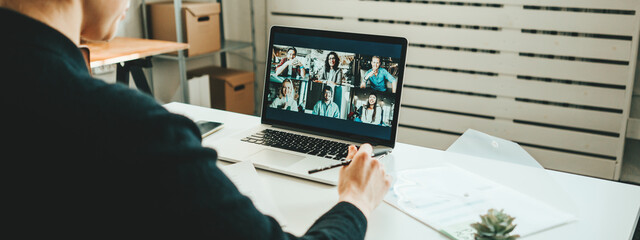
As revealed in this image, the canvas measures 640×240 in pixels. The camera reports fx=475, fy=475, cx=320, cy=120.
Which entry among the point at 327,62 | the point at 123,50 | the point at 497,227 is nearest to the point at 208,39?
the point at 123,50

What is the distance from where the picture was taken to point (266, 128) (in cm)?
139

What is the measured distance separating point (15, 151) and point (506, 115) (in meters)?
2.54

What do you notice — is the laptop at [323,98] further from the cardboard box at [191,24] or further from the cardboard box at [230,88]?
the cardboard box at [230,88]

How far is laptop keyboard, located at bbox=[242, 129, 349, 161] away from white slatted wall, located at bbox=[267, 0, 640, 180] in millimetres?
1621

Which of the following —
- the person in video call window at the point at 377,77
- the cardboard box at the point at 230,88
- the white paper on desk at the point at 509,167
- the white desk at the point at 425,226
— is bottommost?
the cardboard box at the point at 230,88

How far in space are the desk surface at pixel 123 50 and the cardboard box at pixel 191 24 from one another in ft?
0.80

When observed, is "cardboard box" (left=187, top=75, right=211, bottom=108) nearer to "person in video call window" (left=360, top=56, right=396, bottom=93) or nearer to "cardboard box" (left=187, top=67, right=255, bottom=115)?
"cardboard box" (left=187, top=67, right=255, bottom=115)

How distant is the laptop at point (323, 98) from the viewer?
1.21m

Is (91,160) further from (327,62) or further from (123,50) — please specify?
(123,50)

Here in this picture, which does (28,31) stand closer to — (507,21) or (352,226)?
(352,226)

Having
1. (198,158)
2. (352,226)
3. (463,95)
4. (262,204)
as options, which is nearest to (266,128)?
(262,204)

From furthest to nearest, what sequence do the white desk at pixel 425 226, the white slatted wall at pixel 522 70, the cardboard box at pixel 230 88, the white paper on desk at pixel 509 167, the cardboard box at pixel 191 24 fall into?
the cardboard box at pixel 230 88 < the cardboard box at pixel 191 24 < the white slatted wall at pixel 522 70 < the white paper on desk at pixel 509 167 < the white desk at pixel 425 226

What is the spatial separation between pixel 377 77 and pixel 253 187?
1.49 ft

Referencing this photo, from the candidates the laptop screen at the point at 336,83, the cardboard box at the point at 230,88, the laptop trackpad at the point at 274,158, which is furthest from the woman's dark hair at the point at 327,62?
the cardboard box at the point at 230,88
